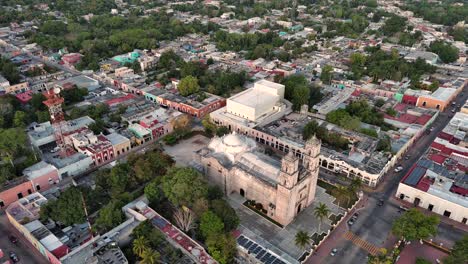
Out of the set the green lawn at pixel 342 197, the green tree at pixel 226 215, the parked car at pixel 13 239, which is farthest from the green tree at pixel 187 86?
the parked car at pixel 13 239

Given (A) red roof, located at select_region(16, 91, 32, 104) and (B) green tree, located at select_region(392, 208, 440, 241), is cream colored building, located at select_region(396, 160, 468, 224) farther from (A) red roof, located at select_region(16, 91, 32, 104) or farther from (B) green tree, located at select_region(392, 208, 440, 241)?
(A) red roof, located at select_region(16, 91, 32, 104)

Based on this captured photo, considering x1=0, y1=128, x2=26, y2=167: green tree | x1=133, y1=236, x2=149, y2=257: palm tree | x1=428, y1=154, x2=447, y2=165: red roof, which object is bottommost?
x1=428, y1=154, x2=447, y2=165: red roof

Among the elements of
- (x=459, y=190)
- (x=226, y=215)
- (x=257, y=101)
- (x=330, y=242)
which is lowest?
(x=330, y=242)

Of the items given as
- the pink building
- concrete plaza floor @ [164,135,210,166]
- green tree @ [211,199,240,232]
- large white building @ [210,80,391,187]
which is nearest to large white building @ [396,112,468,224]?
large white building @ [210,80,391,187]

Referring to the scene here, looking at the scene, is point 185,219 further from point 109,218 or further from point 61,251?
point 61,251

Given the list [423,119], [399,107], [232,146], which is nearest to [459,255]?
[232,146]

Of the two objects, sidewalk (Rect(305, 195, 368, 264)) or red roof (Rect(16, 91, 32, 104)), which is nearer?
sidewalk (Rect(305, 195, 368, 264))
